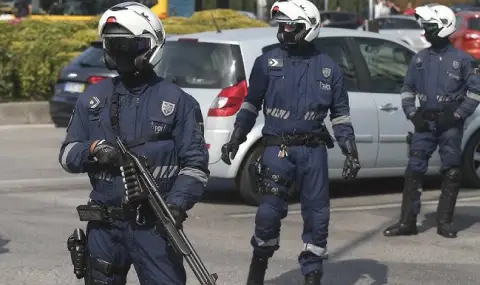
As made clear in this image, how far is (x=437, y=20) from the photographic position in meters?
8.90

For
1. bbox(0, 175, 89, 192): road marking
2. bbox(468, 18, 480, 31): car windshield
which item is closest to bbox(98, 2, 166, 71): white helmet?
bbox(0, 175, 89, 192): road marking

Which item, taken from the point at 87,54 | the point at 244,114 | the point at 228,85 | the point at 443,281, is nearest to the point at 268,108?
the point at 244,114

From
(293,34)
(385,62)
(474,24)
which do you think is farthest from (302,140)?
(474,24)

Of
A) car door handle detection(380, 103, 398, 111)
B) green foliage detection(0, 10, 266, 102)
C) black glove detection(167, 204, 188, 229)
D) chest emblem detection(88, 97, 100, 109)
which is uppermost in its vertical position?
chest emblem detection(88, 97, 100, 109)

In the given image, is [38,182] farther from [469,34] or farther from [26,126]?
[469,34]

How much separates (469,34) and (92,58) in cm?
1418

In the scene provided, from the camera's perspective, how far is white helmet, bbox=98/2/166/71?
477 cm

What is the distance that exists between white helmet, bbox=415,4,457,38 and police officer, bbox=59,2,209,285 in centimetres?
448

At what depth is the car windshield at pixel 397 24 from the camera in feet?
103

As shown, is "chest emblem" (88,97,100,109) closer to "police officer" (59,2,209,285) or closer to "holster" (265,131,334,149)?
"police officer" (59,2,209,285)

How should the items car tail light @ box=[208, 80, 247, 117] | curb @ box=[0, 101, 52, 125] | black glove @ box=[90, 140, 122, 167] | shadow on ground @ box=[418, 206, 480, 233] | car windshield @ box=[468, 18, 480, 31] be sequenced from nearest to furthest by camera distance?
black glove @ box=[90, 140, 122, 167], shadow on ground @ box=[418, 206, 480, 233], car tail light @ box=[208, 80, 247, 117], curb @ box=[0, 101, 52, 125], car windshield @ box=[468, 18, 480, 31]

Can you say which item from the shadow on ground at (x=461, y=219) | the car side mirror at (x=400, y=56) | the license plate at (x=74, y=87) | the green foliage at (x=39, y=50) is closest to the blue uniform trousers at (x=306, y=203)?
the shadow on ground at (x=461, y=219)

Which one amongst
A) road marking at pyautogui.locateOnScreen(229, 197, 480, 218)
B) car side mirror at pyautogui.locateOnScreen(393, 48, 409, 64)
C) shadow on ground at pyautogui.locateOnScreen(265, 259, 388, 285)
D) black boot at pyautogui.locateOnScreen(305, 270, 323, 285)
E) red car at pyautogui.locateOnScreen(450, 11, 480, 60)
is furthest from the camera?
red car at pyautogui.locateOnScreen(450, 11, 480, 60)

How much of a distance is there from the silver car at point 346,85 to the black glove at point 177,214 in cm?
528
